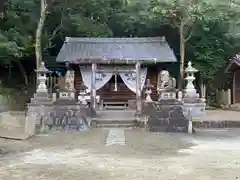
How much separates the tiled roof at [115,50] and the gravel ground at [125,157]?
9042 millimetres

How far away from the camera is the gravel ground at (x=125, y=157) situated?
25.4 feet

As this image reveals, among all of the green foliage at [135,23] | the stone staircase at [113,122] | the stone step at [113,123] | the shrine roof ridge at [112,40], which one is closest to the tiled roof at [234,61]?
the green foliage at [135,23]

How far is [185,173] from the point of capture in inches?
307

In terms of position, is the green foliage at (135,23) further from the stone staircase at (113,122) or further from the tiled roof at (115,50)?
the stone staircase at (113,122)

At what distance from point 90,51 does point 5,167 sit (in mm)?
16345

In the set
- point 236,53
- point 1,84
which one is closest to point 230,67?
point 236,53

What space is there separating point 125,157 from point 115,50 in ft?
48.6

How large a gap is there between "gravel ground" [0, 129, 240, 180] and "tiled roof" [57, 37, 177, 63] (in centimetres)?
904

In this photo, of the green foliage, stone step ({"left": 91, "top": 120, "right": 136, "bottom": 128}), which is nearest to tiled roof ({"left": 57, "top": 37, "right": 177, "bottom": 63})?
the green foliage

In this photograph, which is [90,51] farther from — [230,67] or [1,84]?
[230,67]

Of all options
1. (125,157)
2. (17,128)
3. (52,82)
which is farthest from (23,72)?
(125,157)

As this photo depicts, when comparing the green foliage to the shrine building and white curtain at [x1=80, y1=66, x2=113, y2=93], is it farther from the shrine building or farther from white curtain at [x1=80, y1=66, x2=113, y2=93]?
white curtain at [x1=80, y1=66, x2=113, y2=93]

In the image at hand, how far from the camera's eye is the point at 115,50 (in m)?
24.1

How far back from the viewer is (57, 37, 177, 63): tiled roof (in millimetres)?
22844
